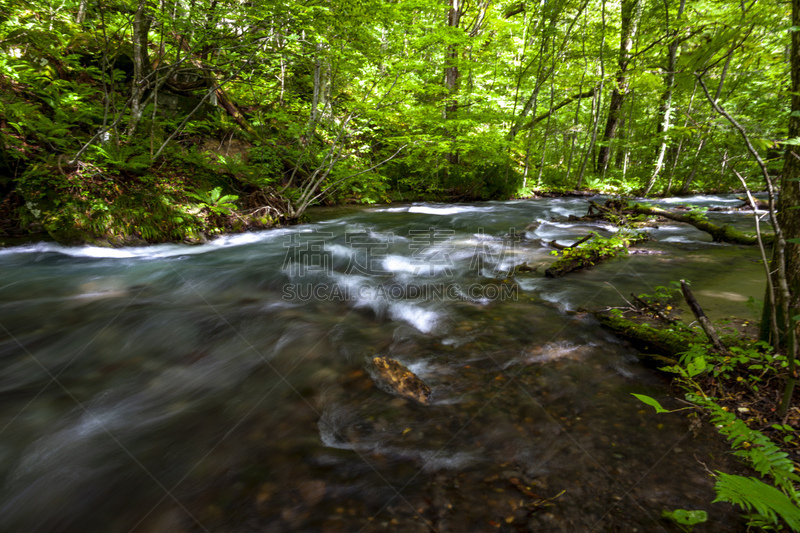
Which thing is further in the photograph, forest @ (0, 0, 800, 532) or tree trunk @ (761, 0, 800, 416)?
tree trunk @ (761, 0, 800, 416)

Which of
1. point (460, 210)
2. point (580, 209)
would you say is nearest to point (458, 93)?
point (460, 210)

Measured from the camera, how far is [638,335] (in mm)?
2869

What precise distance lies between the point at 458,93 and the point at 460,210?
14.9ft

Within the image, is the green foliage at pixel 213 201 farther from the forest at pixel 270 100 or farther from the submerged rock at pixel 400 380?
the submerged rock at pixel 400 380

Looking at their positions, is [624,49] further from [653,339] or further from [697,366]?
[697,366]

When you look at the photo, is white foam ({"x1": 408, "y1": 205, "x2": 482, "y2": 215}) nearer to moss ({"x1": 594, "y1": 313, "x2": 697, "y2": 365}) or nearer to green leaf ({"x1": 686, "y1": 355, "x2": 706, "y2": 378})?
moss ({"x1": 594, "y1": 313, "x2": 697, "y2": 365})

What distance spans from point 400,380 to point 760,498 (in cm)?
194

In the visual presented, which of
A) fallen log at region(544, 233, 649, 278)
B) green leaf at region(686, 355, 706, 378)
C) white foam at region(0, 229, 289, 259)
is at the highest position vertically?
fallen log at region(544, 233, 649, 278)

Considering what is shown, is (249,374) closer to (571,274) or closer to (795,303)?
(795,303)

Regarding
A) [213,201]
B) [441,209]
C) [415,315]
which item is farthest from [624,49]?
[213,201]

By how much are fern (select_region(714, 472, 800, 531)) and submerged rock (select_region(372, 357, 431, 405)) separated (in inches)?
62.8

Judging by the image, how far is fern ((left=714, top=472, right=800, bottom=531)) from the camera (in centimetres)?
113

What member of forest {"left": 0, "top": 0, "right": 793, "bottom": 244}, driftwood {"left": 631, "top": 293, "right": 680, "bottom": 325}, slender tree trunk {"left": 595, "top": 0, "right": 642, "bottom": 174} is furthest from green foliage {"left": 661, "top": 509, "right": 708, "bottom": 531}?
slender tree trunk {"left": 595, "top": 0, "right": 642, "bottom": 174}

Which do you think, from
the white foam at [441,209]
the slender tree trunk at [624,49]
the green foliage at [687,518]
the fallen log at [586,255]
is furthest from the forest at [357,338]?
the slender tree trunk at [624,49]
